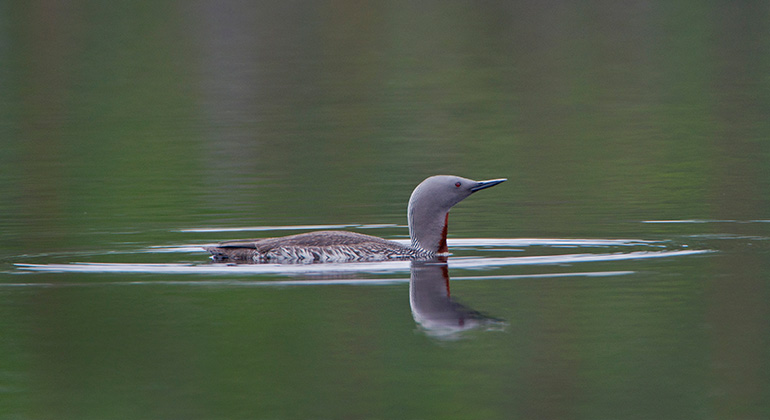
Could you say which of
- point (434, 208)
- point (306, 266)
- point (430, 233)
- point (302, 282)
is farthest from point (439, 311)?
point (434, 208)

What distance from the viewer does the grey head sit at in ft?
32.7

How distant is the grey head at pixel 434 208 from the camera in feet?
32.7

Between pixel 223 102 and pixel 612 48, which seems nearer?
pixel 223 102

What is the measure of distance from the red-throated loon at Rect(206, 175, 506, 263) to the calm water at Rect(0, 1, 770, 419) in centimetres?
14

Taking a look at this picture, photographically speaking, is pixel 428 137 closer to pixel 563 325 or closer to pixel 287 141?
pixel 287 141

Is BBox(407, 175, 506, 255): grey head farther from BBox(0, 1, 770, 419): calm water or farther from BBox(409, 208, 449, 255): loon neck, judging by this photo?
BBox(0, 1, 770, 419): calm water

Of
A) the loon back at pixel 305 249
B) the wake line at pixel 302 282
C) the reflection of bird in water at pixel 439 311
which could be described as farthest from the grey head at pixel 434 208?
the wake line at pixel 302 282

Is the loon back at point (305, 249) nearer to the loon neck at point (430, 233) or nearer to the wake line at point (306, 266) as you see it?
the wake line at point (306, 266)

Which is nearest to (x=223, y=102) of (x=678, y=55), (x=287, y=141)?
(x=287, y=141)

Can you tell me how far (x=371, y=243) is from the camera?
9680 mm

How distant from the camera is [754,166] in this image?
1428cm

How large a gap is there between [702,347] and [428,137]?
1206 cm

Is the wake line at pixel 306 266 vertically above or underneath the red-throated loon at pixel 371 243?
underneath

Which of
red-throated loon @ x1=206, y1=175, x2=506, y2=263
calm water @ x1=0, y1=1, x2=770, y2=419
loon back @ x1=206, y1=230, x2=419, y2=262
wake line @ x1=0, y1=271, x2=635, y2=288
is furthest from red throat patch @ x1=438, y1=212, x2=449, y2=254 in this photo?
wake line @ x1=0, y1=271, x2=635, y2=288
